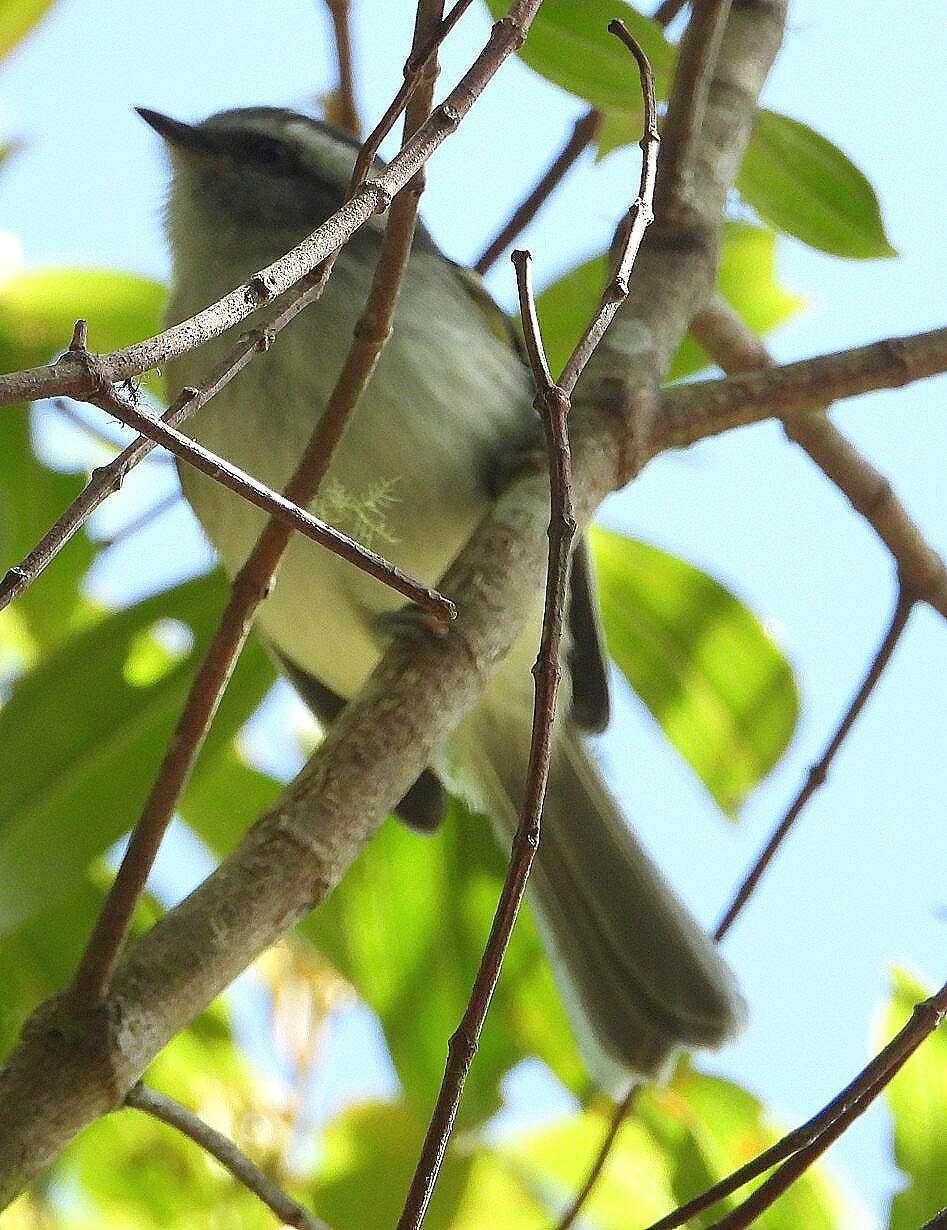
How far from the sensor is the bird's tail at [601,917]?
2340mm

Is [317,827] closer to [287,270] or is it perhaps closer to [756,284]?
[287,270]

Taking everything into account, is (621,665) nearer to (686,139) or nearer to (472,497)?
(472,497)

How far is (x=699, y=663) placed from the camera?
2.53 metres

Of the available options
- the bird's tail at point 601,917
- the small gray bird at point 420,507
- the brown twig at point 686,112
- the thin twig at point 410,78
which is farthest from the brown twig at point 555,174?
the thin twig at point 410,78

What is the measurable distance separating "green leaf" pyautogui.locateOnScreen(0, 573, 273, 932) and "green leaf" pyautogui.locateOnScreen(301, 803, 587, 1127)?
1.05ft

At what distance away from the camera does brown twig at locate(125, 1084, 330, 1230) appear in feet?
4.39

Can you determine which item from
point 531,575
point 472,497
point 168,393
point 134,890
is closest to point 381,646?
point 472,497

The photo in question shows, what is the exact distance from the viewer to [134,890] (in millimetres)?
1396

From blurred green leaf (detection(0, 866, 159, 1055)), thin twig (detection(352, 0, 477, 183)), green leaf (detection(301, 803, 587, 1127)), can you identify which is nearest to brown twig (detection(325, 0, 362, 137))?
thin twig (detection(352, 0, 477, 183))

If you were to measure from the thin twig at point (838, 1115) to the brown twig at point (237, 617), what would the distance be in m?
0.54

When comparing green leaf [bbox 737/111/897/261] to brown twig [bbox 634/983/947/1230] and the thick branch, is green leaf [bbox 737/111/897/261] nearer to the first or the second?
the thick branch

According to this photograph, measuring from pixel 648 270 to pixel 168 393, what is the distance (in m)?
0.94

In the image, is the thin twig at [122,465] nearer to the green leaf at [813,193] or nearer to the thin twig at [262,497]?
the thin twig at [262,497]

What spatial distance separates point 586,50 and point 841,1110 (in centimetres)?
127
